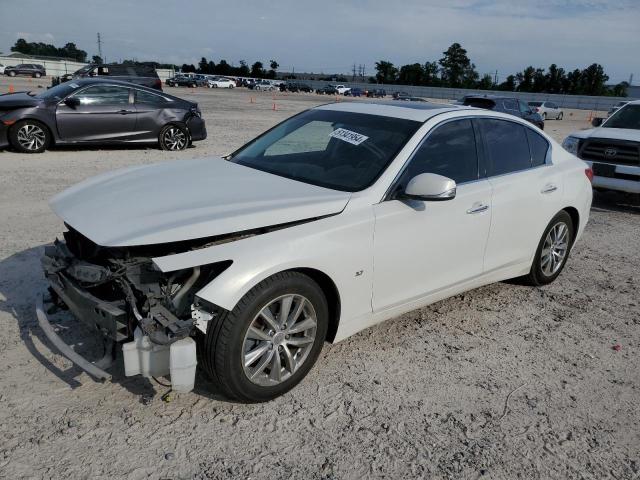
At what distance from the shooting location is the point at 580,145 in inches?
368

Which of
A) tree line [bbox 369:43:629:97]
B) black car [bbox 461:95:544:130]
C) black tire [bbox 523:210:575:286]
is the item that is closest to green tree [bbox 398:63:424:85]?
tree line [bbox 369:43:629:97]

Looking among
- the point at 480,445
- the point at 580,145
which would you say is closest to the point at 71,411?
the point at 480,445

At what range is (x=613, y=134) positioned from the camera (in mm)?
9109

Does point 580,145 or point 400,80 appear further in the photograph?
point 400,80

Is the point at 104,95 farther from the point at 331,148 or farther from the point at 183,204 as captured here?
the point at 183,204

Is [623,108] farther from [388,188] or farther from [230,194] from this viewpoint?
[230,194]

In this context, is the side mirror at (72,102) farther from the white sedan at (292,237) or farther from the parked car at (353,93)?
the parked car at (353,93)

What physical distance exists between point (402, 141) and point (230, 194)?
1.28 m

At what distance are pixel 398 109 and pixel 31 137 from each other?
29.4 feet

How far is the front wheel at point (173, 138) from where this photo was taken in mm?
→ 12217

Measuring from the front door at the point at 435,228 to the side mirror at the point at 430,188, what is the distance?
15 centimetres

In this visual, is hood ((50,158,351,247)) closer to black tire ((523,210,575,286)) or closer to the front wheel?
black tire ((523,210,575,286))

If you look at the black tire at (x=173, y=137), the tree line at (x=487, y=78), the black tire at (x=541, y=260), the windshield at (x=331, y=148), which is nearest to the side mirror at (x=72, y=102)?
the black tire at (x=173, y=137)

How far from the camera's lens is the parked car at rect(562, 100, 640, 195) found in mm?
8625
